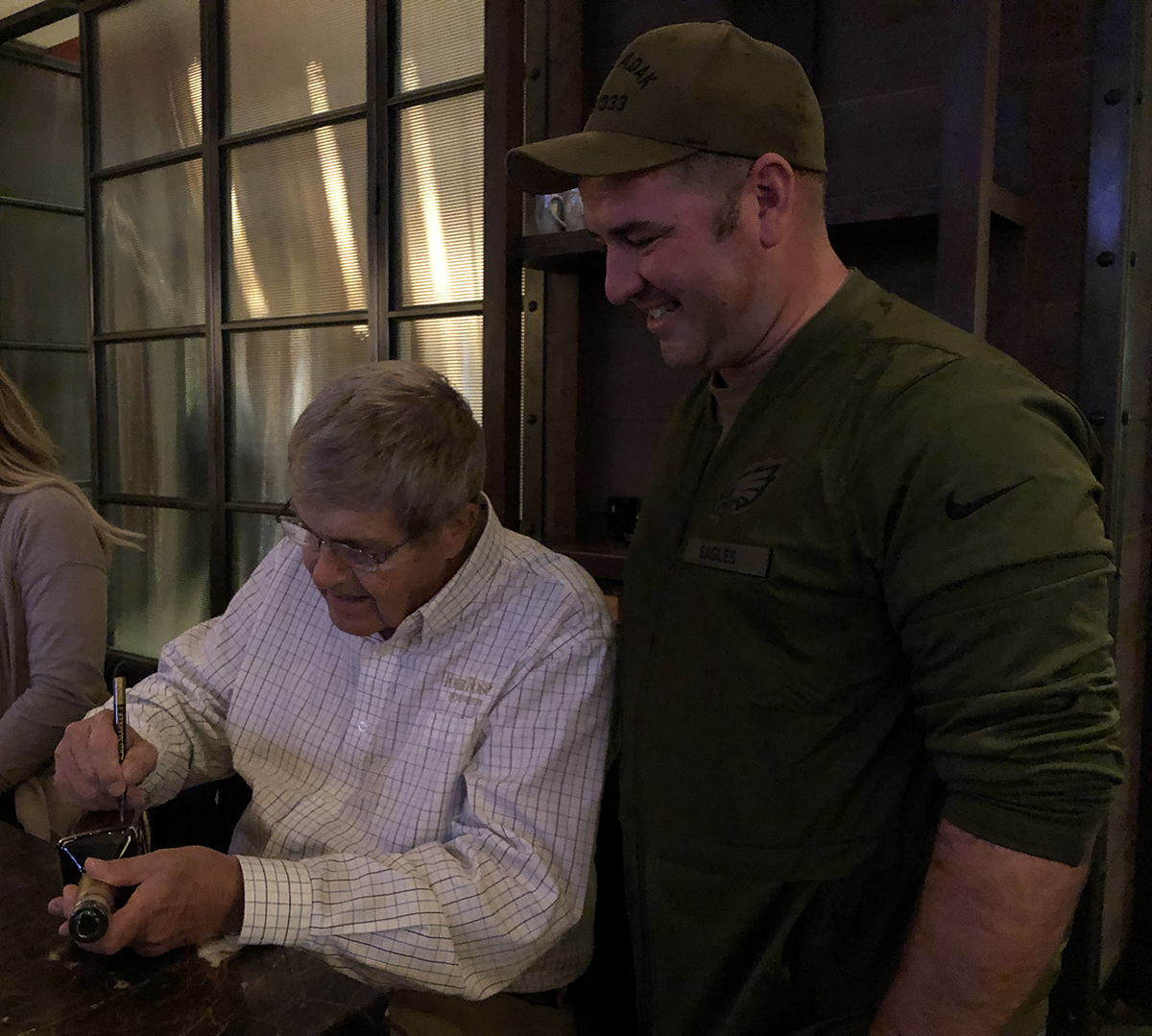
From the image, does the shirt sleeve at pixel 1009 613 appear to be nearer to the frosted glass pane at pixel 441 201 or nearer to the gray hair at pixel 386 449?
the gray hair at pixel 386 449

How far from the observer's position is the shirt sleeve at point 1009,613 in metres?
0.81

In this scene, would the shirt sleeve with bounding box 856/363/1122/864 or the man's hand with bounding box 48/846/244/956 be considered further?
the man's hand with bounding box 48/846/244/956

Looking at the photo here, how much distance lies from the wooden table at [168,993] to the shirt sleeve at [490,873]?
81 millimetres

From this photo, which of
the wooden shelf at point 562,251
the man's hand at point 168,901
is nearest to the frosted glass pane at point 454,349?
the wooden shelf at point 562,251

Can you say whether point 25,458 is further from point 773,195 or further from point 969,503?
point 969,503

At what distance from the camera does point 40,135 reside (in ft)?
12.9

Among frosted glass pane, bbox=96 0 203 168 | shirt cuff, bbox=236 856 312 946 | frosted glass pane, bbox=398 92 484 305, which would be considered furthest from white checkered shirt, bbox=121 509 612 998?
frosted glass pane, bbox=96 0 203 168

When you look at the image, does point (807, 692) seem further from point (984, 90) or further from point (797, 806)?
point (984, 90)

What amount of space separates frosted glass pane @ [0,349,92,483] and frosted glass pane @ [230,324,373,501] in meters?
1.20

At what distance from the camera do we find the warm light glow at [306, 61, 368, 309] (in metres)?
2.77

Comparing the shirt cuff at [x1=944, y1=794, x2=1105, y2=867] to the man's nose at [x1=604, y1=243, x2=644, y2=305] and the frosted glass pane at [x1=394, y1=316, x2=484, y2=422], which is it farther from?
the frosted glass pane at [x1=394, y1=316, x2=484, y2=422]

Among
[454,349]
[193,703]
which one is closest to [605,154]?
[193,703]

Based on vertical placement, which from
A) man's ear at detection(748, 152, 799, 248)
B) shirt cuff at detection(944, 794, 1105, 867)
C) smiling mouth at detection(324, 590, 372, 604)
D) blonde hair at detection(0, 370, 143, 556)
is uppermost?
man's ear at detection(748, 152, 799, 248)

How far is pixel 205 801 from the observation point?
1.57 metres
